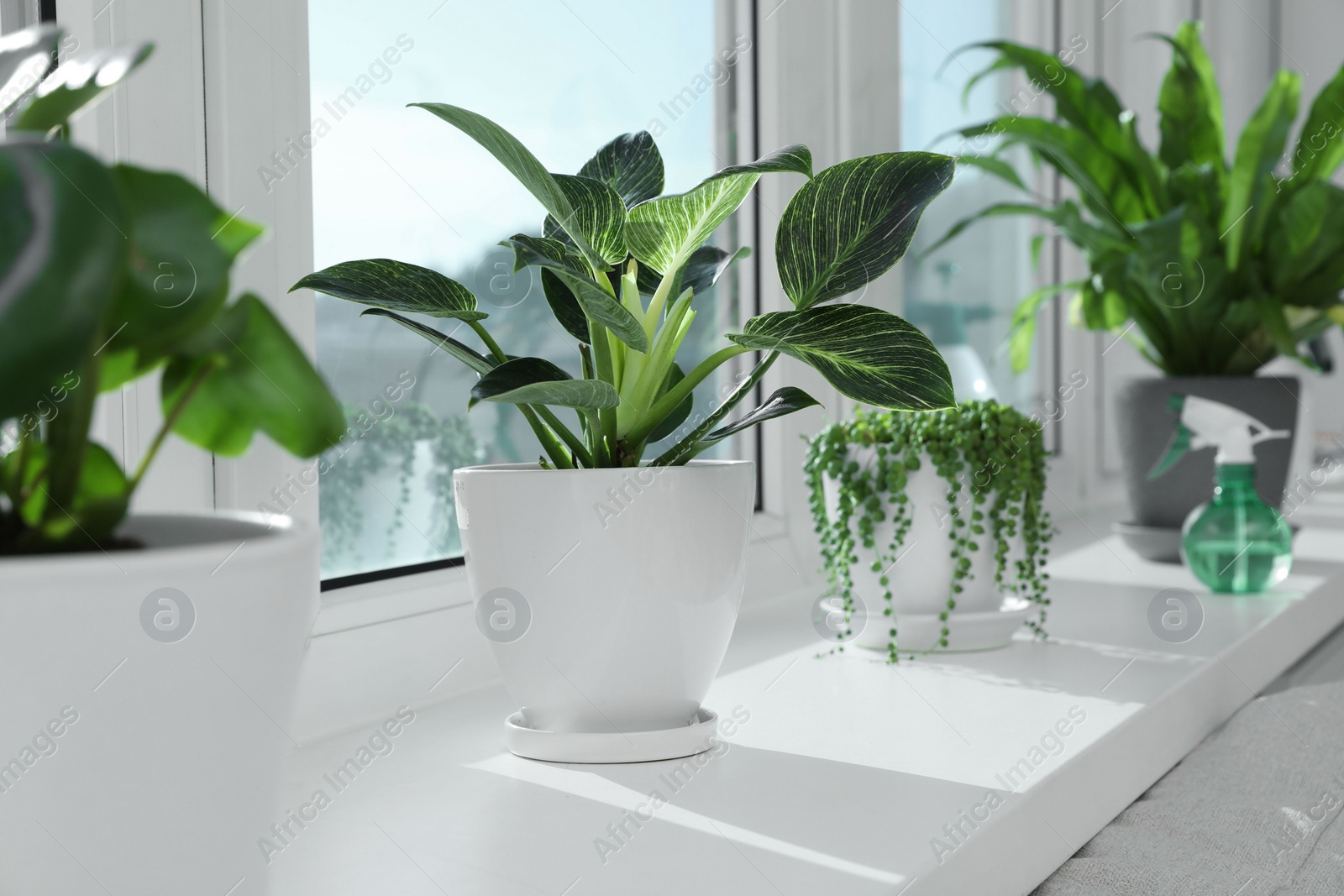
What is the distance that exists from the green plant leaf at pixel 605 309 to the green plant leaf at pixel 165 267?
226 millimetres

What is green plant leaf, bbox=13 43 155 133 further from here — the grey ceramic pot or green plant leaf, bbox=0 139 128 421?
the grey ceramic pot

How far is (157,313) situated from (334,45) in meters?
0.53

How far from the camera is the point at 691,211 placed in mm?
593

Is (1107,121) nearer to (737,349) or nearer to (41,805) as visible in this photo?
(737,349)

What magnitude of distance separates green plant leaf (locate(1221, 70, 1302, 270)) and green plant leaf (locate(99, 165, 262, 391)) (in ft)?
4.48

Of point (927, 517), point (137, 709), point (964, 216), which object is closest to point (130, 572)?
point (137, 709)

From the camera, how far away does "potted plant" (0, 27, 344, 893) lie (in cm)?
27

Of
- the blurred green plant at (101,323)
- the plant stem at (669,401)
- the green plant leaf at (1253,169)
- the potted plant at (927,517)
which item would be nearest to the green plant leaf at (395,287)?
the plant stem at (669,401)

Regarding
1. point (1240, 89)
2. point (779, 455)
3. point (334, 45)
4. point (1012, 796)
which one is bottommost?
point (1012, 796)

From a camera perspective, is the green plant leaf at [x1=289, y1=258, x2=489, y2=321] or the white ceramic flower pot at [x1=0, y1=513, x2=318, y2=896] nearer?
the white ceramic flower pot at [x1=0, y1=513, x2=318, y2=896]

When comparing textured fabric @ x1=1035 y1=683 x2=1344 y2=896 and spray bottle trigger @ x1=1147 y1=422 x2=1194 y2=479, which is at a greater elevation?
spray bottle trigger @ x1=1147 y1=422 x2=1194 y2=479

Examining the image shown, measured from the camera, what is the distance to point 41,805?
304 millimetres

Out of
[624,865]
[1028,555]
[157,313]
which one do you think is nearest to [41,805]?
[157,313]

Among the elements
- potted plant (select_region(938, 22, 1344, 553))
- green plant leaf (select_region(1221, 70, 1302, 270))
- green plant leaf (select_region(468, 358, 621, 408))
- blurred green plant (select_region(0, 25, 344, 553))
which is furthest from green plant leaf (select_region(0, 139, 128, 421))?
green plant leaf (select_region(1221, 70, 1302, 270))
